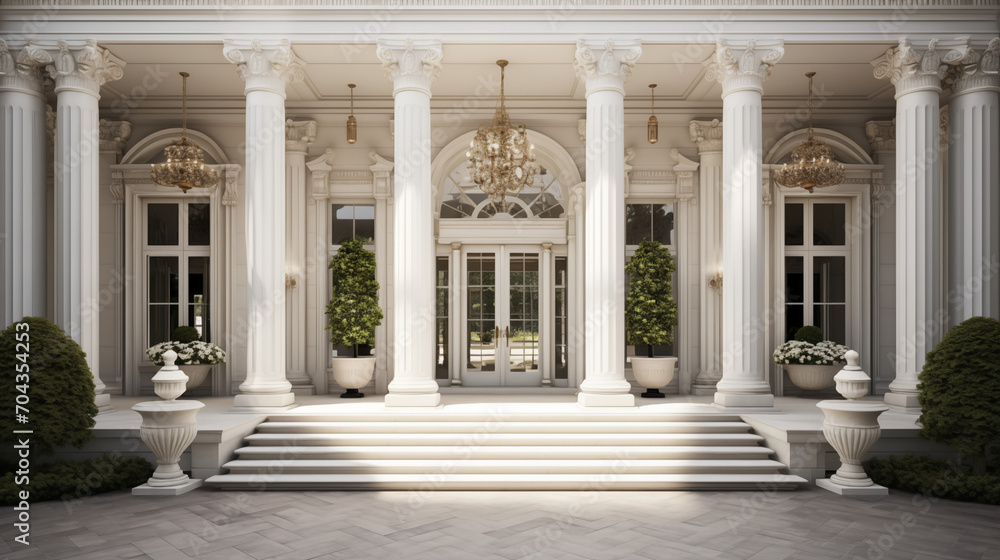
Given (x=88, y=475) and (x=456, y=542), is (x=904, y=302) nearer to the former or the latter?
(x=456, y=542)

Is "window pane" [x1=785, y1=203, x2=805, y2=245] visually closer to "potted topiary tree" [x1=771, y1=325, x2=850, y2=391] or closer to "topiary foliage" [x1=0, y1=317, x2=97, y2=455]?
"potted topiary tree" [x1=771, y1=325, x2=850, y2=391]

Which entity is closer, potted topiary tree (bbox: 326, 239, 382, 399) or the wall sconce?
potted topiary tree (bbox: 326, 239, 382, 399)

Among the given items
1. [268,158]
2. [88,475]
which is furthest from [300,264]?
[88,475]

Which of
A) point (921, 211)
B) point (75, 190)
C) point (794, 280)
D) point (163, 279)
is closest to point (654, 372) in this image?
point (794, 280)

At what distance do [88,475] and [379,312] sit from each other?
4454 mm

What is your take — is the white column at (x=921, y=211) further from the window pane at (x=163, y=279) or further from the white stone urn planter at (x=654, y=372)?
the window pane at (x=163, y=279)

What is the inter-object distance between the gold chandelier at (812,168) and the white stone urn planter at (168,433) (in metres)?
8.18

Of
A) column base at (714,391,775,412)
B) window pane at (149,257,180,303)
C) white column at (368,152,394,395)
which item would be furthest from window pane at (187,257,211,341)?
column base at (714,391,775,412)

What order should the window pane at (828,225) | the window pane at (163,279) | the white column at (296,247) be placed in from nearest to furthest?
the white column at (296,247) < the window pane at (163,279) < the window pane at (828,225)

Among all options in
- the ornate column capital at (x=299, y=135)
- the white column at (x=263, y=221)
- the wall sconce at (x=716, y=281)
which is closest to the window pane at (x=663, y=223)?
the wall sconce at (x=716, y=281)

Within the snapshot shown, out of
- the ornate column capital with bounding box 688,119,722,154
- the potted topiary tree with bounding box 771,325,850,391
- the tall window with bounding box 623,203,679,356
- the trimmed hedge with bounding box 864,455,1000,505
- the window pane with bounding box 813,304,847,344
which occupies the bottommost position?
the trimmed hedge with bounding box 864,455,1000,505

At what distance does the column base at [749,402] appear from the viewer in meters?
7.82

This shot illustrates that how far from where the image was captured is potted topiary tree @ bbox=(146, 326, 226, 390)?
9836 millimetres

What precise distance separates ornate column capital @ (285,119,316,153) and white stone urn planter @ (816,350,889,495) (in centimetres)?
819
